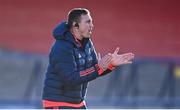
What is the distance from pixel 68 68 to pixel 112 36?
614 centimetres

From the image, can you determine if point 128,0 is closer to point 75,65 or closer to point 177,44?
point 177,44

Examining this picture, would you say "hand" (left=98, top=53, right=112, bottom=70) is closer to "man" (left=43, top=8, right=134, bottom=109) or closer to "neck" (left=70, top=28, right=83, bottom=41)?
"man" (left=43, top=8, right=134, bottom=109)

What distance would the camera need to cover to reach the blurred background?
11.0 meters

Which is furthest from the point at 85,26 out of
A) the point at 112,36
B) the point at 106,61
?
the point at 112,36

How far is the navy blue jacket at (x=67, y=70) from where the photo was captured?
17.3 feet

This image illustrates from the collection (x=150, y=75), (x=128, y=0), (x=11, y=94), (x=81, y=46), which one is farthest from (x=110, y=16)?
(x=81, y=46)

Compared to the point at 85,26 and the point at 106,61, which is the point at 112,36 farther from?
the point at 106,61

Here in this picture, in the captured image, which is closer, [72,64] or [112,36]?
[72,64]

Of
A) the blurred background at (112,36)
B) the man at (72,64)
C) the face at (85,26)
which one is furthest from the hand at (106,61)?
the blurred background at (112,36)

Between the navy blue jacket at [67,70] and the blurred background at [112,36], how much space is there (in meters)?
5.24

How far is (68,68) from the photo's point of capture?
5.27m

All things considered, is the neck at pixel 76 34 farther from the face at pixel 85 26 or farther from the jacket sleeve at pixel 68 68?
the jacket sleeve at pixel 68 68

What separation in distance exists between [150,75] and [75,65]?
10.6 metres

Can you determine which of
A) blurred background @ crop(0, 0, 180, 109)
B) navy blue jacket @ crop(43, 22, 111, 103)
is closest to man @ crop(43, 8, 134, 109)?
navy blue jacket @ crop(43, 22, 111, 103)
